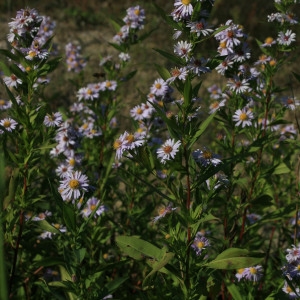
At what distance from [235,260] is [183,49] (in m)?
0.65

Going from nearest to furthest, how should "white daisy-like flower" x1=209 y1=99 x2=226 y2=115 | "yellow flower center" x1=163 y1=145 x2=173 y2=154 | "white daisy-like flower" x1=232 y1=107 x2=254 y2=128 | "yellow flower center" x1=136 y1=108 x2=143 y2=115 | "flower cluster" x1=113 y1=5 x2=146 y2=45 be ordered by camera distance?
"yellow flower center" x1=163 y1=145 x2=173 y2=154 < "white daisy-like flower" x1=209 y1=99 x2=226 y2=115 < "white daisy-like flower" x1=232 y1=107 x2=254 y2=128 < "yellow flower center" x1=136 y1=108 x2=143 y2=115 < "flower cluster" x1=113 y1=5 x2=146 y2=45

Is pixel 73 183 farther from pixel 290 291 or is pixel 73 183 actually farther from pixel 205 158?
pixel 290 291

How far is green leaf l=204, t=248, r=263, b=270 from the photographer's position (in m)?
1.36

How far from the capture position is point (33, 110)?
179 centimetres

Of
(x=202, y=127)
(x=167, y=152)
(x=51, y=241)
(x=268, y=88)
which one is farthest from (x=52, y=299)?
(x=268, y=88)

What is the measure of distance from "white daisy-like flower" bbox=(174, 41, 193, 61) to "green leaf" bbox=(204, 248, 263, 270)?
595 mm

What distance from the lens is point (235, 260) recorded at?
1.39 meters

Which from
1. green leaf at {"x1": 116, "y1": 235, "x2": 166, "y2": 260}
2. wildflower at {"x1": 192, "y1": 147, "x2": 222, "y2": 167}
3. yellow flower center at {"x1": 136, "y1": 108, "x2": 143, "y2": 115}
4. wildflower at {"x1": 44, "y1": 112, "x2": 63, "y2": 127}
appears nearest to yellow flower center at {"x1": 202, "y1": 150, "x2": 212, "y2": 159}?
wildflower at {"x1": 192, "y1": 147, "x2": 222, "y2": 167}

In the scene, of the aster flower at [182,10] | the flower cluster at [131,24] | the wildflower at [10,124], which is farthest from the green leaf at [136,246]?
the flower cluster at [131,24]

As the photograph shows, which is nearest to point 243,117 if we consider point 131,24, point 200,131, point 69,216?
point 200,131

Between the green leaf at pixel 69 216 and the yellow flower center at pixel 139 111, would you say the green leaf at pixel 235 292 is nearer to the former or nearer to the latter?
the green leaf at pixel 69 216

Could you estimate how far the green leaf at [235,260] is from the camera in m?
1.36

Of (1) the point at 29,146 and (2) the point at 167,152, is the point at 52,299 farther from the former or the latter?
(2) the point at 167,152

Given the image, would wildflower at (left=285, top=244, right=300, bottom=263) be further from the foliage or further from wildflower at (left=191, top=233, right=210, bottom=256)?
wildflower at (left=191, top=233, right=210, bottom=256)
